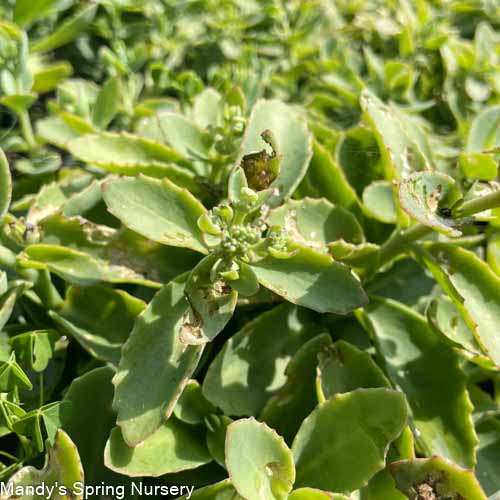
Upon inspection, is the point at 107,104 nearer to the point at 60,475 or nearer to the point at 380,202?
the point at 380,202

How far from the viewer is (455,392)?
1107 mm

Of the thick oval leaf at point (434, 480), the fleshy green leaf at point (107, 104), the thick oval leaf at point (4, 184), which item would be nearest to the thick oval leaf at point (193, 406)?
the thick oval leaf at point (434, 480)

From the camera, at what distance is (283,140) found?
3.94ft

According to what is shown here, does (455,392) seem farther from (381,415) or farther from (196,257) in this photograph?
(196,257)

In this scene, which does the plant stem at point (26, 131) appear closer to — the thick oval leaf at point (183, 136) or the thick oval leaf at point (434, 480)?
the thick oval leaf at point (183, 136)

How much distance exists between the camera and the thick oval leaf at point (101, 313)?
1.10 m

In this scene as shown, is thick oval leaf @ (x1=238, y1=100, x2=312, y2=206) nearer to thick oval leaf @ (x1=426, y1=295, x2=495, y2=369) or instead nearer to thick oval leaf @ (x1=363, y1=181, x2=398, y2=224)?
thick oval leaf @ (x1=363, y1=181, x2=398, y2=224)

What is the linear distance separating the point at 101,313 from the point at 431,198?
608 mm

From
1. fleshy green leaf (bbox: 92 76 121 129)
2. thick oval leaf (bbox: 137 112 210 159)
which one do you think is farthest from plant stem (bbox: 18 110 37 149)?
thick oval leaf (bbox: 137 112 210 159)

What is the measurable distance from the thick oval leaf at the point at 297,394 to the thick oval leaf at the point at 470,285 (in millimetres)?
227

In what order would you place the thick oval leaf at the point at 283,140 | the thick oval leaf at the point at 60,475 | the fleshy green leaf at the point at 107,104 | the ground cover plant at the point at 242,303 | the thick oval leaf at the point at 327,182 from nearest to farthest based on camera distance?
the thick oval leaf at the point at 60,475, the ground cover plant at the point at 242,303, the thick oval leaf at the point at 283,140, the thick oval leaf at the point at 327,182, the fleshy green leaf at the point at 107,104

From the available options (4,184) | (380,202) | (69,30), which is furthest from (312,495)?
(69,30)

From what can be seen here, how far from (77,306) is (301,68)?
1.01m

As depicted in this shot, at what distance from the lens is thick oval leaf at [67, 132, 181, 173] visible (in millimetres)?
1203
